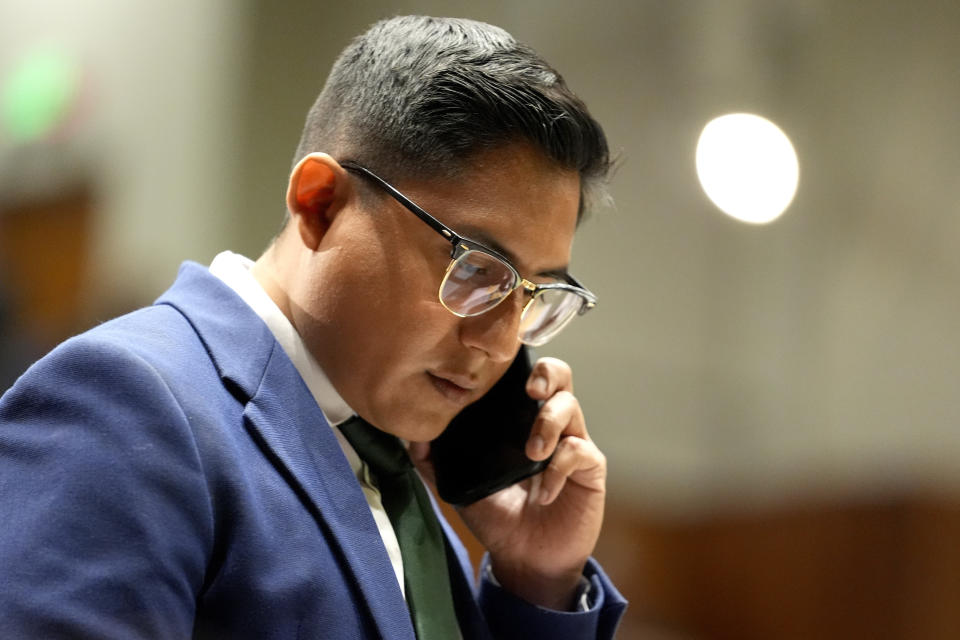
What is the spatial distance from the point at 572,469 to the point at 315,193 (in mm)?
508

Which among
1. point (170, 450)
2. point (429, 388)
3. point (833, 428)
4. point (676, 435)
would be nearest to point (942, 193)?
point (833, 428)

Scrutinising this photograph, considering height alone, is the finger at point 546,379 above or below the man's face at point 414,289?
below

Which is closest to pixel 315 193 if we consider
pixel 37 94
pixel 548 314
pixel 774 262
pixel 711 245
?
pixel 548 314

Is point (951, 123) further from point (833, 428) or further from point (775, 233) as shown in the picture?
point (833, 428)

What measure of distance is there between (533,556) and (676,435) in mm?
2358

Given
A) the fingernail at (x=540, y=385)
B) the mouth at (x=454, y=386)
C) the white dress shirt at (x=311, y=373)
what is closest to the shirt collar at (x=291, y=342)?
the white dress shirt at (x=311, y=373)

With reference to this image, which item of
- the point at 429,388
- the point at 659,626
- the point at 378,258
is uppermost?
the point at 378,258

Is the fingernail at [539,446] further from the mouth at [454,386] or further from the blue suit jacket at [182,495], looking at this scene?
the blue suit jacket at [182,495]

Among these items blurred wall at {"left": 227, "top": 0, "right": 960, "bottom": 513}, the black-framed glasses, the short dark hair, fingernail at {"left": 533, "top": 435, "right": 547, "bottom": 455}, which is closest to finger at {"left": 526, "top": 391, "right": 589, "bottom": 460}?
fingernail at {"left": 533, "top": 435, "right": 547, "bottom": 455}

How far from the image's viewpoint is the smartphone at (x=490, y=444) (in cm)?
143

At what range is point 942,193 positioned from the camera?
138 inches

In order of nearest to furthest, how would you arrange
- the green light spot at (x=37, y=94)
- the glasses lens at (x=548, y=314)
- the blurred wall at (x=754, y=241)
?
the glasses lens at (x=548, y=314)
the green light spot at (x=37, y=94)
the blurred wall at (x=754, y=241)

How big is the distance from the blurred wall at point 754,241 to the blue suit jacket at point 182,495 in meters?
2.00

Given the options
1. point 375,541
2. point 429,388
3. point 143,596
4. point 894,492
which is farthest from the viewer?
point 894,492
